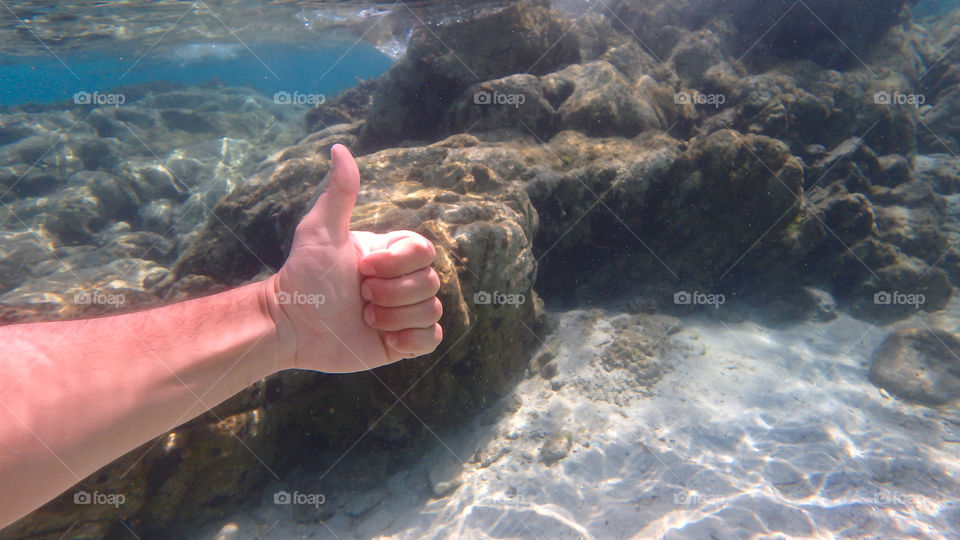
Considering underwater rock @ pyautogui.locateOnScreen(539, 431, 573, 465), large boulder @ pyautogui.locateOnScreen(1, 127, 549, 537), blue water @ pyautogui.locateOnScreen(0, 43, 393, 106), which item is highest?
blue water @ pyautogui.locateOnScreen(0, 43, 393, 106)

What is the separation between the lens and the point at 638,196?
20.0 ft

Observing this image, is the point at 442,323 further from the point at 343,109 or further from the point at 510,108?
the point at 343,109

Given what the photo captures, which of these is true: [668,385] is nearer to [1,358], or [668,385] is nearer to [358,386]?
[358,386]

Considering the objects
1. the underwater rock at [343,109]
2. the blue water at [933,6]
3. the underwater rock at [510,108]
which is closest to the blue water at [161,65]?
the underwater rock at [343,109]

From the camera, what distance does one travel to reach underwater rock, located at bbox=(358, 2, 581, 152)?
758 cm

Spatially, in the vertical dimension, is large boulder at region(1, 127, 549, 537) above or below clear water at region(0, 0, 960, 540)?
above

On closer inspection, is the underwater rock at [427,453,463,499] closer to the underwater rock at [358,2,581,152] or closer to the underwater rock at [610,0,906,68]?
the underwater rock at [358,2,581,152]

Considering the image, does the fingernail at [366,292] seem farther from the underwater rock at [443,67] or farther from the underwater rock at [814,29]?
the underwater rock at [814,29]

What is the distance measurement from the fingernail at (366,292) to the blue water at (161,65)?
1819 centimetres

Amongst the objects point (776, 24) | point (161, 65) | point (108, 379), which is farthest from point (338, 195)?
point (161, 65)

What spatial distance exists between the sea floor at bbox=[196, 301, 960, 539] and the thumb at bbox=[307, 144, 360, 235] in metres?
2.97

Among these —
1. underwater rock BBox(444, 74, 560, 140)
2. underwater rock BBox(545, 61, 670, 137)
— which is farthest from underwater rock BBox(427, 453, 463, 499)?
underwater rock BBox(545, 61, 670, 137)

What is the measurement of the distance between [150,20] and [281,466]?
2587 centimetres

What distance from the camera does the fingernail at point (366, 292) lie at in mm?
1916
